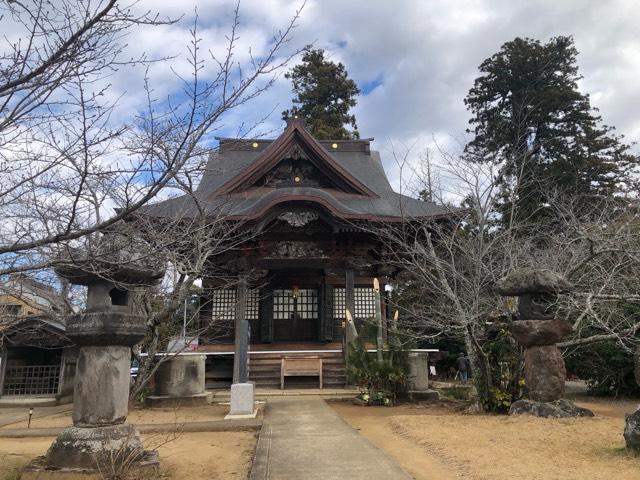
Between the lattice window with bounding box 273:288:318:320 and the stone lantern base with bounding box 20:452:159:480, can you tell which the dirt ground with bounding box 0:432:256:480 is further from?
the lattice window with bounding box 273:288:318:320

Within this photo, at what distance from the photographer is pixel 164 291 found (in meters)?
12.3

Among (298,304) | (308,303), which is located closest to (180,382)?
(298,304)

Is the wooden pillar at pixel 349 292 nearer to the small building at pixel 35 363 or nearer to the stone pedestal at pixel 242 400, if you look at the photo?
the stone pedestal at pixel 242 400

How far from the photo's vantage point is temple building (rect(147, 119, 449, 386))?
1463cm

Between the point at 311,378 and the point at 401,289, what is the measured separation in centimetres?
939

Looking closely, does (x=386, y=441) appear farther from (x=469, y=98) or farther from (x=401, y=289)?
(x=469, y=98)

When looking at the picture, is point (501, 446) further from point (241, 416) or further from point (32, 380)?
point (32, 380)

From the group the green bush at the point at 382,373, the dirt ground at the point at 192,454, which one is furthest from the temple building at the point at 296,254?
the dirt ground at the point at 192,454

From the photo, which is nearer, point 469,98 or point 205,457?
point 205,457

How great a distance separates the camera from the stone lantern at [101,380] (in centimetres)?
484

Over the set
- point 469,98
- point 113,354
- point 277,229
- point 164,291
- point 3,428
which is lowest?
point 3,428

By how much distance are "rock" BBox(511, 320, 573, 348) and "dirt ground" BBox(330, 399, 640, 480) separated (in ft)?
4.24

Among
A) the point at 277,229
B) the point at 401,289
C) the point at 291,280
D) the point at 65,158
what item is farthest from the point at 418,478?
the point at 401,289

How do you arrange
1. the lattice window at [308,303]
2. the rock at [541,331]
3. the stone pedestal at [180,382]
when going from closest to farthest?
the rock at [541,331] → the stone pedestal at [180,382] → the lattice window at [308,303]
